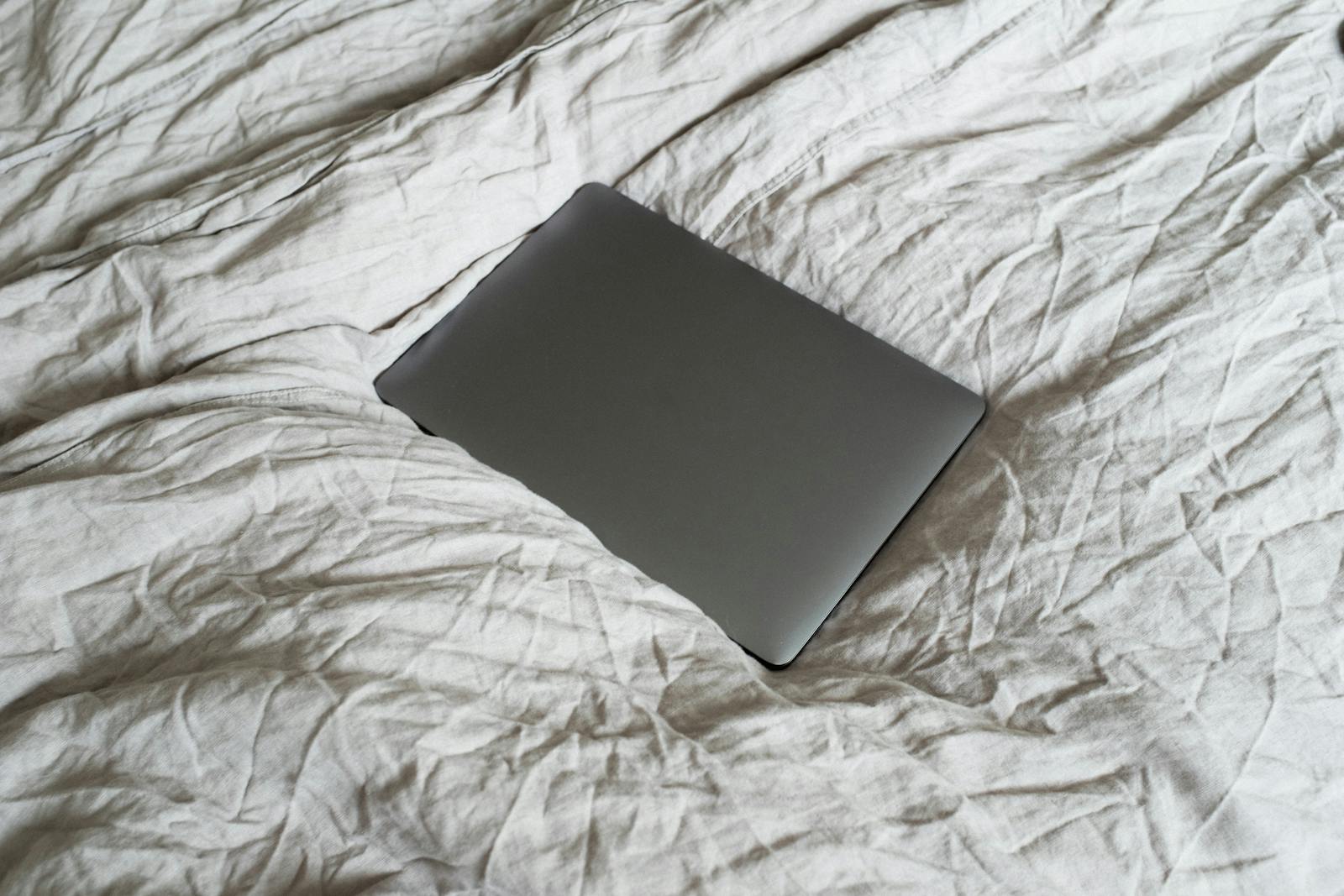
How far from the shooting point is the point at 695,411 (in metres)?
0.73

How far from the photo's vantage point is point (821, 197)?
2.76ft

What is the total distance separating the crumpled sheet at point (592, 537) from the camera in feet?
1.64

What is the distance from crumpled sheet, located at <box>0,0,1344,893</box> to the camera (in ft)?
1.64

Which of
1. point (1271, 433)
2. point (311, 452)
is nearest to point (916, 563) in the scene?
point (1271, 433)

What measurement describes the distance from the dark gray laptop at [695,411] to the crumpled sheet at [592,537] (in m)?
0.03

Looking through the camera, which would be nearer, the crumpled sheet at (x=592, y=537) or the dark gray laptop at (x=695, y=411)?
the crumpled sheet at (x=592, y=537)

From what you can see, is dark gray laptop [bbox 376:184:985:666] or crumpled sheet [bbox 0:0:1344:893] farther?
dark gray laptop [bbox 376:184:985:666]

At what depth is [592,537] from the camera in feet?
2.18

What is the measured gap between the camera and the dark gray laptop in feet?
2.23

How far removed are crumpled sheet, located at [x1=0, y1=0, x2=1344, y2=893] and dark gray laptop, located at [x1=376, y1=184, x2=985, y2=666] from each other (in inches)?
1.1

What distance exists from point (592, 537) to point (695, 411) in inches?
5.0

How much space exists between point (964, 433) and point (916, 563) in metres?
0.12

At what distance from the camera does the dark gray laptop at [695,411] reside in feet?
2.23

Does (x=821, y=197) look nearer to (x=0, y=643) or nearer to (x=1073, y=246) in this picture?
(x=1073, y=246)
